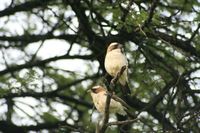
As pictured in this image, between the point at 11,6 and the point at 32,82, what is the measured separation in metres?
2.00

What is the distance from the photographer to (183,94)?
8.59 metres

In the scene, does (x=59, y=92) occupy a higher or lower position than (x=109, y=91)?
higher

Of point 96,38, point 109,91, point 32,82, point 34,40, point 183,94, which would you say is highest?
point 34,40

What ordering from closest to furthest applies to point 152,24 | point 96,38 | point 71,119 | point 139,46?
1. point 152,24
2. point 139,46
3. point 96,38
4. point 71,119

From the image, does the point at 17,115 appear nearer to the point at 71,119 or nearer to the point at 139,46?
the point at 71,119

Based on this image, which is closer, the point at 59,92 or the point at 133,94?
the point at 133,94

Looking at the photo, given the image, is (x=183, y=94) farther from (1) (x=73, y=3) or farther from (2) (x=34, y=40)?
(2) (x=34, y=40)

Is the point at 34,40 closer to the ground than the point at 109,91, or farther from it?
farther from it

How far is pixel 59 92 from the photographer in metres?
11.9

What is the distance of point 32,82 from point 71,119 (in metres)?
2.30

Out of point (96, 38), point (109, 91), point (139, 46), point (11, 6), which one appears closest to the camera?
point (109, 91)

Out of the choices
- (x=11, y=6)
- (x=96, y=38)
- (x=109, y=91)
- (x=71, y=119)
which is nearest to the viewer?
(x=109, y=91)

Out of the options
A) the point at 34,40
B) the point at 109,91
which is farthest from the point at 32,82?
the point at 109,91

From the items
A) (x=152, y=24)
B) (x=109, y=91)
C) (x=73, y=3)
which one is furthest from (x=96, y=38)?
(x=109, y=91)
